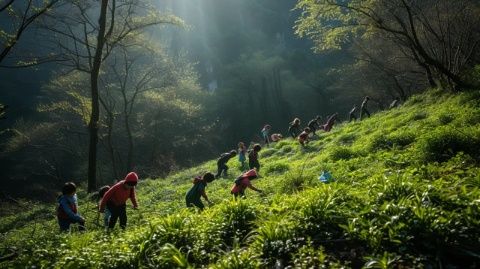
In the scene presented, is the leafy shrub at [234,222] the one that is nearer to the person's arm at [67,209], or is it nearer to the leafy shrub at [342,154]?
the person's arm at [67,209]

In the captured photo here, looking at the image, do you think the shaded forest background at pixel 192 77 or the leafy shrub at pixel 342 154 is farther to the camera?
the shaded forest background at pixel 192 77

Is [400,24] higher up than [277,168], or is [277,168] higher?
[400,24]

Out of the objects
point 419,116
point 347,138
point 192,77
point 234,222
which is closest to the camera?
point 234,222

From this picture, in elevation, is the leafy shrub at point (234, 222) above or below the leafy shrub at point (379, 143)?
above

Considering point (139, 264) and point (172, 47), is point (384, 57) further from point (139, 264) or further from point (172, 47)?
point (172, 47)

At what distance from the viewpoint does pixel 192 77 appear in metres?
49.1

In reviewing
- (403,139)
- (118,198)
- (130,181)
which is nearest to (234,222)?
(130,181)

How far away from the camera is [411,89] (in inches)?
1693

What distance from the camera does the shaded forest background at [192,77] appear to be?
73.0 ft

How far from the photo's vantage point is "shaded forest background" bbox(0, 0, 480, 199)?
2227cm

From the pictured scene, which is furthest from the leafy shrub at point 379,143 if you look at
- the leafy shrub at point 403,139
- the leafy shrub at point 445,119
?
the leafy shrub at point 445,119

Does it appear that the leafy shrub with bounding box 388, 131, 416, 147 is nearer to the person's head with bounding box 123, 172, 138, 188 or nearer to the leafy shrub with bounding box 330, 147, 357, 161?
the leafy shrub with bounding box 330, 147, 357, 161

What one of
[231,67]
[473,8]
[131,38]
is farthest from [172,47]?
[473,8]

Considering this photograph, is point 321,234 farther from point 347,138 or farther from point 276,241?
point 347,138
